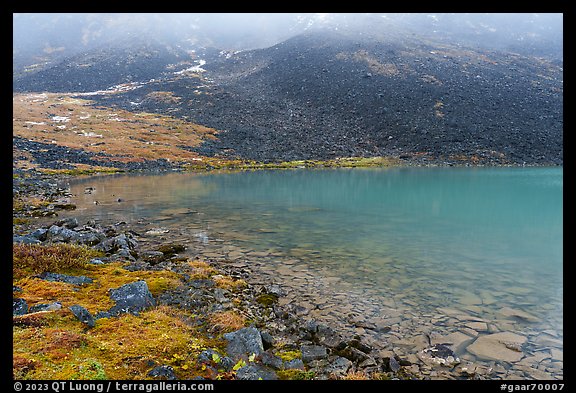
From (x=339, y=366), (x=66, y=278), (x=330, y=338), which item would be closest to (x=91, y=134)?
(x=66, y=278)

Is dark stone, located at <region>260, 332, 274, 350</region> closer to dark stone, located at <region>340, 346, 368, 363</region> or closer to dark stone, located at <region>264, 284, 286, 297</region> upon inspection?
dark stone, located at <region>340, 346, 368, 363</region>

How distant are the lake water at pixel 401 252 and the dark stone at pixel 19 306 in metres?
8.34

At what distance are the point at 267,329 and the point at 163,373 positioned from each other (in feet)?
14.2

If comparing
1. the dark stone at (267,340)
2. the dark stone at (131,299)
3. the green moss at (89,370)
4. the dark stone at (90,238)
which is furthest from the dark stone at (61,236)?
the dark stone at (267,340)

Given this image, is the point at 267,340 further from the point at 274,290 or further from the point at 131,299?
the point at 131,299

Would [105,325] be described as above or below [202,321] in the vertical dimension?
above

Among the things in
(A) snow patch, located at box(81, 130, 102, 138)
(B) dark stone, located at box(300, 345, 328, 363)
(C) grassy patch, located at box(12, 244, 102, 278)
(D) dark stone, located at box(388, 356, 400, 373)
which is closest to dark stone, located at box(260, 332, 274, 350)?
(B) dark stone, located at box(300, 345, 328, 363)

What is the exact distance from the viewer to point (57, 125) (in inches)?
4090

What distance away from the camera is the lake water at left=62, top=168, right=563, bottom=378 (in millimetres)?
11742

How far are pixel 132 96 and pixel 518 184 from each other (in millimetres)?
144442

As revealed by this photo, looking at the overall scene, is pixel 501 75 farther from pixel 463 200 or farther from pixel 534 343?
pixel 534 343

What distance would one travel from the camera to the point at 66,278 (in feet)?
44.0

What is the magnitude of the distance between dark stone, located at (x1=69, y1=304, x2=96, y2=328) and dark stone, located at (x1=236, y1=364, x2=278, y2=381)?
457 cm
